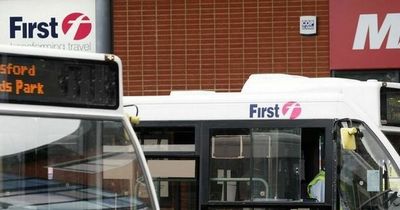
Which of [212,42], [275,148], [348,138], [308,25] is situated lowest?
[275,148]

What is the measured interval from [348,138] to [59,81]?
8.99ft

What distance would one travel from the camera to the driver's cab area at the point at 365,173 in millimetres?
6223

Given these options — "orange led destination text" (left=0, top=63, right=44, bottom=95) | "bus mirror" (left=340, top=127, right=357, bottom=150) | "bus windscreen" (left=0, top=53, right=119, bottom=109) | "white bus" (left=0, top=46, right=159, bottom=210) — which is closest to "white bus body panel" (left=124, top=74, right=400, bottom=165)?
"bus mirror" (left=340, top=127, right=357, bottom=150)

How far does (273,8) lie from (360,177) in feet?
17.1

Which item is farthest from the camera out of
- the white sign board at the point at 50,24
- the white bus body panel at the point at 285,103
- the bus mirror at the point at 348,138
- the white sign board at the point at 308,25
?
the white sign board at the point at 50,24

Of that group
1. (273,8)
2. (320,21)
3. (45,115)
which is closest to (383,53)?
(320,21)

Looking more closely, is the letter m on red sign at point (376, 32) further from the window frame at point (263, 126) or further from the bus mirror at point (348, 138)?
the bus mirror at point (348, 138)

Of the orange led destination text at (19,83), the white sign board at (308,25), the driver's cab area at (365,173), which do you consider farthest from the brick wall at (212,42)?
the orange led destination text at (19,83)

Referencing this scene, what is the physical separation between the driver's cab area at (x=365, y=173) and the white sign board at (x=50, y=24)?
20.2 feet

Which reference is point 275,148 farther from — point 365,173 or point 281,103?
point 365,173

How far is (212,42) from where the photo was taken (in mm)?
11234

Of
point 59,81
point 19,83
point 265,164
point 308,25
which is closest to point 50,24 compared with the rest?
point 308,25

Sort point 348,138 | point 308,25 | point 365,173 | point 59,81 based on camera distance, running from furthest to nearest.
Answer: point 308,25 < point 365,173 < point 348,138 < point 59,81

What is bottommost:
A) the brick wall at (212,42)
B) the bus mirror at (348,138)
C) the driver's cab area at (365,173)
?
the driver's cab area at (365,173)
